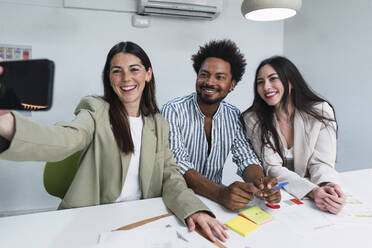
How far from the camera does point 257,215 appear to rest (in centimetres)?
105

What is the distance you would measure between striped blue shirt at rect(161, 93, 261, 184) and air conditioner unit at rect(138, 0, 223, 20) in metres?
1.26

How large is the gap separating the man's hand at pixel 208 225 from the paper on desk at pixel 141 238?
0.07 m

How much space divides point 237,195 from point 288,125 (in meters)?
0.89

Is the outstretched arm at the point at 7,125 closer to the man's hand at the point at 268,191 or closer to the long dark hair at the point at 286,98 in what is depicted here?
the man's hand at the point at 268,191

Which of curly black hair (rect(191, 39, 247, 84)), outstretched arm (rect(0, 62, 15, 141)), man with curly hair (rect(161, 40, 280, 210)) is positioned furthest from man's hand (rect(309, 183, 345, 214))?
outstretched arm (rect(0, 62, 15, 141))

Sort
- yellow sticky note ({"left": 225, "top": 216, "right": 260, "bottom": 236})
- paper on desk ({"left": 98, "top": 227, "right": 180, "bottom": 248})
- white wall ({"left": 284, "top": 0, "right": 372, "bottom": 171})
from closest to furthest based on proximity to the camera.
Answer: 1. paper on desk ({"left": 98, "top": 227, "right": 180, "bottom": 248})
2. yellow sticky note ({"left": 225, "top": 216, "right": 260, "bottom": 236})
3. white wall ({"left": 284, "top": 0, "right": 372, "bottom": 171})

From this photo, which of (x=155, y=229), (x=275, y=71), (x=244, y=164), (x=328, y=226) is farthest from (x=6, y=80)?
(x=275, y=71)

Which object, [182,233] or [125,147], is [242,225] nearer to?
[182,233]

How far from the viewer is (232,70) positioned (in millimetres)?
1906

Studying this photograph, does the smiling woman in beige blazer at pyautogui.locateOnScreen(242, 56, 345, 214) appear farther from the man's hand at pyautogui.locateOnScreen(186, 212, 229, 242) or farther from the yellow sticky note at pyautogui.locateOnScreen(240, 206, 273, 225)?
the man's hand at pyautogui.locateOnScreen(186, 212, 229, 242)

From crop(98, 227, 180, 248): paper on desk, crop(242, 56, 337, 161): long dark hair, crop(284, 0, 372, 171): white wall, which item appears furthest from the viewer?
crop(284, 0, 372, 171): white wall

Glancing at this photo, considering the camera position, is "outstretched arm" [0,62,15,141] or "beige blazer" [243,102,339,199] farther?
"beige blazer" [243,102,339,199]

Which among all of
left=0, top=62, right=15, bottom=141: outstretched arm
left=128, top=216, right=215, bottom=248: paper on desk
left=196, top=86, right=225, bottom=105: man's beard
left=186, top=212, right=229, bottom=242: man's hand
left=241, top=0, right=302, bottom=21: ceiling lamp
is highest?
left=241, top=0, right=302, bottom=21: ceiling lamp

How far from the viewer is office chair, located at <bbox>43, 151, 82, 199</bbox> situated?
1274 millimetres
